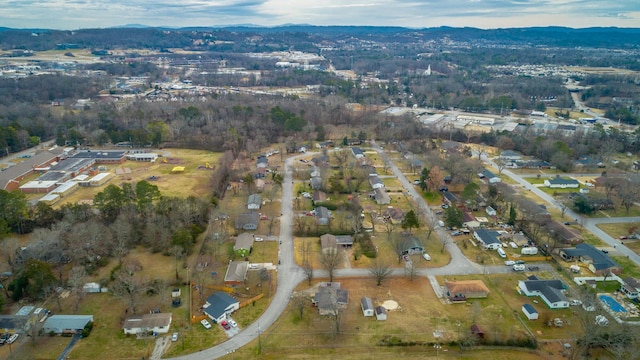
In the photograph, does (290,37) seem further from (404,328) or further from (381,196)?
(404,328)

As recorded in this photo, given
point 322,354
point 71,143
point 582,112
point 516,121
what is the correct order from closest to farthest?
point 322,354, point 71,143, point 516,121, point 582,112

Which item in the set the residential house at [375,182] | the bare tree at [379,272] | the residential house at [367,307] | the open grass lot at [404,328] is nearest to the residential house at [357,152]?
the residential house at [375,182]

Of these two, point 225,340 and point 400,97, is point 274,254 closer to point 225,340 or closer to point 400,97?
point 225,340

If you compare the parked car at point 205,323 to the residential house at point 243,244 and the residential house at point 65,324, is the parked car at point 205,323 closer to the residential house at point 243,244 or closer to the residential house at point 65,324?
the residential house at point 65,324

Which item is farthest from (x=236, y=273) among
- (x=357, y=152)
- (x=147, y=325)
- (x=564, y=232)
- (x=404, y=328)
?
(x=357, y=152)

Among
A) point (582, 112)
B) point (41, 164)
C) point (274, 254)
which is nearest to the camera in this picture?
point (274, 254)

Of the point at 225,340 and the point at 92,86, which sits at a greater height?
the point at 92,86

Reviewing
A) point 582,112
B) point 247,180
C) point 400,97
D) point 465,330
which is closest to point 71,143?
point 247,180
